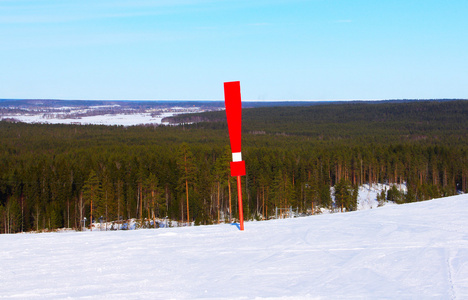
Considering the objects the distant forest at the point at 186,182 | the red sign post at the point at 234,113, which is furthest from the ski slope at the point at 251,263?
the distant forest at the point at 186,182

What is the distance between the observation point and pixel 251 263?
625 cm

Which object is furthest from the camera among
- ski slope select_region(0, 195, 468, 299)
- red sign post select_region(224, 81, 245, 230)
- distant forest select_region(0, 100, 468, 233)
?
distant forest select_region(0, 100, 468, 233)

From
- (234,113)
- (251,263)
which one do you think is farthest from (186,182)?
(251,263)

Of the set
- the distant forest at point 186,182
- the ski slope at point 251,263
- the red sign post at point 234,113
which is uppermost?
the red sign post at point 234,113

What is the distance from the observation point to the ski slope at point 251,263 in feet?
16.5

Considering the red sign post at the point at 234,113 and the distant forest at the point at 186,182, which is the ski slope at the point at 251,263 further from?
the distant forest at the point at 186,182

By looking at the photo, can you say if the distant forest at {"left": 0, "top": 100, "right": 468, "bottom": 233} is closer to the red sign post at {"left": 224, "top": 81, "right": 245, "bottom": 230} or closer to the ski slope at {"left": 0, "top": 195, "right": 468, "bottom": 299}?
the red sign post at {"left": 224, "top": 81, "right": 245, "bottom": 230}

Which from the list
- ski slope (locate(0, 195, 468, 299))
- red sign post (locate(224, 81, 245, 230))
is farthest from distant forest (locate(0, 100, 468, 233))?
ski slope (locate(0, 195, 468, 299))

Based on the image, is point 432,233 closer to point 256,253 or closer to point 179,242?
point 256,253

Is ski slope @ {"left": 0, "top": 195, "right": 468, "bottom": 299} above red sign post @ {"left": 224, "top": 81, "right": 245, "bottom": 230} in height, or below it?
below

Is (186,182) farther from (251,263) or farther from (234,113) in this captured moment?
(251,263)

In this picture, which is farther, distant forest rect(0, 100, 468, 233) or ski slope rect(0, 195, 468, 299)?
distant forest rect(0, 100, 468, 233)

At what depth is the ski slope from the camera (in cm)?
502

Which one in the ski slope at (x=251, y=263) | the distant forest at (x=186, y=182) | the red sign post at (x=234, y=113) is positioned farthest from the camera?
the distant forest at (x=186, y=182)
